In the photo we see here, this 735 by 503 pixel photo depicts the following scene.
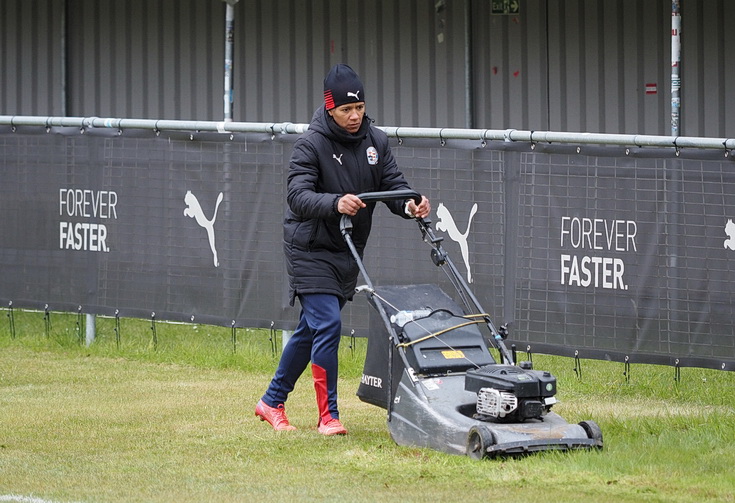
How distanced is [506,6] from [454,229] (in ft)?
14.1

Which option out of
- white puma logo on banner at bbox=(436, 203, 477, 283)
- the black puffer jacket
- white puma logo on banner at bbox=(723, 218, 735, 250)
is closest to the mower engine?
the black puffer jacket

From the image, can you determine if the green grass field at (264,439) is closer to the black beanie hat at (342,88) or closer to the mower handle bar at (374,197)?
the mower handle bar at (374,197)

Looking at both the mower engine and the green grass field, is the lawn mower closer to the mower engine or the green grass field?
the mower engine

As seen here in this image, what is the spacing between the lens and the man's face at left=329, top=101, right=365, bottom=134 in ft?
24.5

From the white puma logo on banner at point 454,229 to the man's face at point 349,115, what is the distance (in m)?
2.40

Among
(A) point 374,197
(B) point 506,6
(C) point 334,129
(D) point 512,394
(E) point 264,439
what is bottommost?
(E) point 264,439

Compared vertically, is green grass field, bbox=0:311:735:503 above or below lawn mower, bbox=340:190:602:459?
below

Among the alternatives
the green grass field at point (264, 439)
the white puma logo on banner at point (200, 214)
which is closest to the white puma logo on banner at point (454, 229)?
the green grass field at point (264, 439)

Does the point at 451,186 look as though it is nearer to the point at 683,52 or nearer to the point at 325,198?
the point at 325,198

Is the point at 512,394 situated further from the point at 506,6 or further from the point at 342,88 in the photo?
the point at 506,6

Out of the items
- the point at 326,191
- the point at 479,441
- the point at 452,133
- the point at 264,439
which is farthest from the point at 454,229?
the point at 479,441

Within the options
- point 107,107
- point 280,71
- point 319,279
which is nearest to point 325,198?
point 319,279

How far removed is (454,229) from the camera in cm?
982

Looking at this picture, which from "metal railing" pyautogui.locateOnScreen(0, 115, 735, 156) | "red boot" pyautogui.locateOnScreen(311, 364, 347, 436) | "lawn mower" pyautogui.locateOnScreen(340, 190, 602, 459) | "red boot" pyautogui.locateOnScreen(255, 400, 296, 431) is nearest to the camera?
"lawn mower" pyautogui.locateOnScreen(340, 190, 602, 459)
